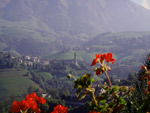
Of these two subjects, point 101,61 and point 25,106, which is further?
point 25,106

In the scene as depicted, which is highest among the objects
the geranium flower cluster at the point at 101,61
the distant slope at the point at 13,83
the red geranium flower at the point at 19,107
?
the geranium flower cluster at the point at 101,61

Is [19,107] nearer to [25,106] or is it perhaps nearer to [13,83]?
[25,106]

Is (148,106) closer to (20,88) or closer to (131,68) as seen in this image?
(20,88)

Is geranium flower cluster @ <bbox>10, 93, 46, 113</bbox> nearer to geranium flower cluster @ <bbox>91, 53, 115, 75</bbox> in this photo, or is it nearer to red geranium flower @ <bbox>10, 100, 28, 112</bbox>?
red geranium flower @ <bbox>10, 100, 28, 112</bbox>

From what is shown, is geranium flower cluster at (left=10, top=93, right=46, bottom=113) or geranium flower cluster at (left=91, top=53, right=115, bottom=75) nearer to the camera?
geranium flower cluster at (left=91, top=53, right=115, bottom=75)

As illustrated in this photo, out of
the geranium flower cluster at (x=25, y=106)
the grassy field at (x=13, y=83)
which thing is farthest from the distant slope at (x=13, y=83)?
the geranium flower cluster at (x=25, y=106)

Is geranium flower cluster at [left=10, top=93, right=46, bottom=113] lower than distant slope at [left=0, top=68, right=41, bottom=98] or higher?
higher

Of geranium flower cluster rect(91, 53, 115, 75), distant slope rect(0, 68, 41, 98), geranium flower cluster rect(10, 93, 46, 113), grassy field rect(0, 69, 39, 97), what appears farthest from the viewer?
grassy field rect(0, 69, 39, 97)

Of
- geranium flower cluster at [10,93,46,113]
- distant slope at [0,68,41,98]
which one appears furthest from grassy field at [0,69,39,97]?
geranium flower cluster at [10,93,46,113]

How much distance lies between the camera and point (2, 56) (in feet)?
640

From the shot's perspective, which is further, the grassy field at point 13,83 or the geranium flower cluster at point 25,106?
the grassy field at point 13,83

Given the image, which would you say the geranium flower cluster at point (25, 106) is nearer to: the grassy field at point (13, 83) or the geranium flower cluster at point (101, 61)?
the geranium flower cluster at point (101, 61)

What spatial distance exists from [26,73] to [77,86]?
152 meters

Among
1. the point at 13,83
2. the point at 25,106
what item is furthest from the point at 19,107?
the point at 13,83
